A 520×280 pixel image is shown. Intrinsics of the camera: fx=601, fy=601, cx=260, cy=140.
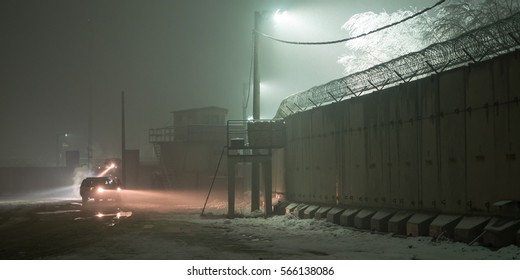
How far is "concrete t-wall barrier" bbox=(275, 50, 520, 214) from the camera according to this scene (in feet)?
45.4

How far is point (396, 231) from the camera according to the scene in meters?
16.7

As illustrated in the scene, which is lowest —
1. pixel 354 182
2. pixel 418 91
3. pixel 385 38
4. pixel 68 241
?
pixel 68 241

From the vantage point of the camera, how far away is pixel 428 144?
16.9m

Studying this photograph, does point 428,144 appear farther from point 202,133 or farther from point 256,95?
point 202,133

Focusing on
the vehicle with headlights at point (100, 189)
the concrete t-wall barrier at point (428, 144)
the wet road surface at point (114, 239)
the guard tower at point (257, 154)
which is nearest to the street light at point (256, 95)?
the guard tower at point (257, 154)

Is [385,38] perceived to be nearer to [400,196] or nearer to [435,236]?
[400,196]

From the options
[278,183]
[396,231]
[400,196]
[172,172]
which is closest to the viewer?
[396,231]

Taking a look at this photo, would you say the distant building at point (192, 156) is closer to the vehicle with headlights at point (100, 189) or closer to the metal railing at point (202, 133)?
the metal railing at point (202, 133)

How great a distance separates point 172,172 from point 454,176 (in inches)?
1949

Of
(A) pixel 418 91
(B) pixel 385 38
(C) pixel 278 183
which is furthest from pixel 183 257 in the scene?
(B) pixel 385 38

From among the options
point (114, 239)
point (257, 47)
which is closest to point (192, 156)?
point (257, 47)

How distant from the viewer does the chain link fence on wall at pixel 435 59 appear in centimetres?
1407

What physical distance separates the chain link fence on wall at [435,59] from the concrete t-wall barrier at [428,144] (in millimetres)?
389
